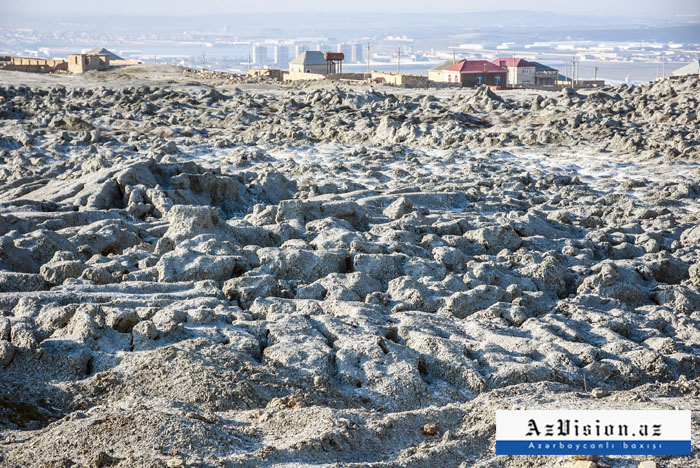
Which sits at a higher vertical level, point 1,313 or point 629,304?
point 1,313

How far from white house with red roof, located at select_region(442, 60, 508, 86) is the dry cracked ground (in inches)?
1223

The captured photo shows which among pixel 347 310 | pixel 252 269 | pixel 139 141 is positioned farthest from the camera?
pixel 139 141

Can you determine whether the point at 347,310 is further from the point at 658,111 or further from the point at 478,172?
the point at 658,111

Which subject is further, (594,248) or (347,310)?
(594,248)

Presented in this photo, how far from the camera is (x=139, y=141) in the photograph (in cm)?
1652

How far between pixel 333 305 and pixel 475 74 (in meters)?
41.0

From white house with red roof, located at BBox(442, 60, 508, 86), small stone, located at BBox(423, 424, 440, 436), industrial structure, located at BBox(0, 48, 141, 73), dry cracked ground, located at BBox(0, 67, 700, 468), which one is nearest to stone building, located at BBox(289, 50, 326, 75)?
white house with red roof, located at BBox(442, 60, 508, 86)

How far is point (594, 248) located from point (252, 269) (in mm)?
4308

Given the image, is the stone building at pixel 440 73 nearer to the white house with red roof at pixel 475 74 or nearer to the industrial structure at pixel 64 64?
the white house with red roof at pixel 475 74

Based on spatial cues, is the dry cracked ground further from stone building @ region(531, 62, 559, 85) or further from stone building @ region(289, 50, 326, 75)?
stone building @ region(531, 62, 559, 85)

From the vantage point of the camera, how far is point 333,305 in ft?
21.7

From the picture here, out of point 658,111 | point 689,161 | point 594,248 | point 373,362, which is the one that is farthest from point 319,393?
point 658,111

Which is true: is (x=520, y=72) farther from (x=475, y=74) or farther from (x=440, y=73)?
(x=475, y=74)

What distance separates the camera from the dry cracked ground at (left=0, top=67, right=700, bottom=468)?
14.3 ft
